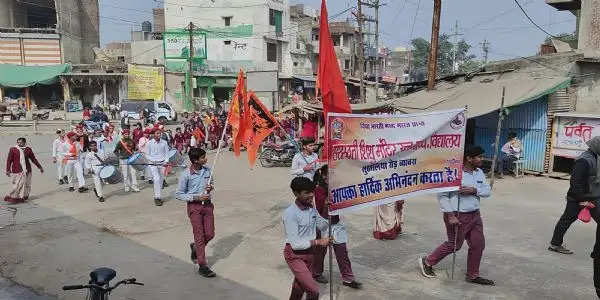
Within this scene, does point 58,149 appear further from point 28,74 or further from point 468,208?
point 28,74

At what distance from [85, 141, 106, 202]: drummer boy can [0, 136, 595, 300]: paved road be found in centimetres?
26

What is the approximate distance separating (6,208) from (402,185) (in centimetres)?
846

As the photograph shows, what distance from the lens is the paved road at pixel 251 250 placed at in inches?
224

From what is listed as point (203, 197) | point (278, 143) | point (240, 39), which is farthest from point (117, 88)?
point (203, 197)

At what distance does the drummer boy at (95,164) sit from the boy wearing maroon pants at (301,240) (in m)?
7.54

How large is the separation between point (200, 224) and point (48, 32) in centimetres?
3703

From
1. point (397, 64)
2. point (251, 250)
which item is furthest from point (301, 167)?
point (397, 64)

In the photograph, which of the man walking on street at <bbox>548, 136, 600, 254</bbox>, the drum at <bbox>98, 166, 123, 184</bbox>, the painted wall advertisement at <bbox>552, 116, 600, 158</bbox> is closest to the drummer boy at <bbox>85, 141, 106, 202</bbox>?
the drum at <bbox>98, 166, 123, 184</bbox>

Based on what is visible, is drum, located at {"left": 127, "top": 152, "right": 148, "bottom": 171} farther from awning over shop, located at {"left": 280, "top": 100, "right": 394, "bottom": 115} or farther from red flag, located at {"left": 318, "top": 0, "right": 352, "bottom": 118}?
awning over shop, located at {"left": 280, "top": 100, "right": 394, "bottom": 115}

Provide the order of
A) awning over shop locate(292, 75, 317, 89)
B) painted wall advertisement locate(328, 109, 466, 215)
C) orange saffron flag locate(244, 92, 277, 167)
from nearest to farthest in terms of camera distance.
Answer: painted wall advertisement locate(328, 109, 466, 215)
orange saffron flag locate(244, 92, 277, 167)
awning over shop locate(292, 75, 317, 89)

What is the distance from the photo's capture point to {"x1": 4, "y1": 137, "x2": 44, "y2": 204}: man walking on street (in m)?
10.3

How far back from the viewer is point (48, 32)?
37.0 m

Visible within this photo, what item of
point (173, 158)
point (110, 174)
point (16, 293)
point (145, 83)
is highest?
point (145, 83)

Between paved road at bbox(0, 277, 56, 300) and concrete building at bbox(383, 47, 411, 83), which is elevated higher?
concrete building at bbox(383, 47, 411, 83)
